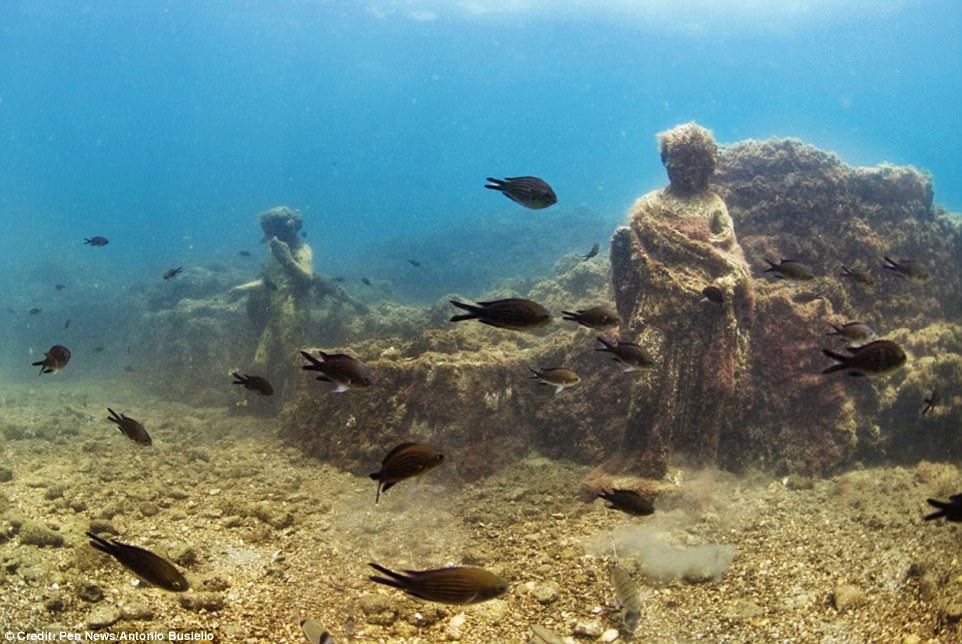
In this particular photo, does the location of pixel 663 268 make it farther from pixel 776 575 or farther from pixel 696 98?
pixel 696 98

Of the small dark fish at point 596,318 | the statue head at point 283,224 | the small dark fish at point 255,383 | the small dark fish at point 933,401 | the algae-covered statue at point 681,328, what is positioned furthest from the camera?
the statue head at point 283,224

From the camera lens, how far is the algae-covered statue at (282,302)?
1262 centimetres

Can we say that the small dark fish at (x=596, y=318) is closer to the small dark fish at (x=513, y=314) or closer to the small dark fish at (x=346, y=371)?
the small dark fish at (x=513, y=314)

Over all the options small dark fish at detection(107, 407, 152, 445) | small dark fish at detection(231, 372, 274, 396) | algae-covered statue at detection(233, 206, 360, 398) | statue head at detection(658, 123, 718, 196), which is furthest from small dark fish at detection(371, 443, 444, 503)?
algae-covered statue at detection(233, 206, 360, 398)

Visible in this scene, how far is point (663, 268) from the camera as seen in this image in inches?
314

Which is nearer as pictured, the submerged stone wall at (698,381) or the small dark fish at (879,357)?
the small dark fish at (879,357)

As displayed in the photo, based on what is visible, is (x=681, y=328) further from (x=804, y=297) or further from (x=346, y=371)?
(x=346, y=371)

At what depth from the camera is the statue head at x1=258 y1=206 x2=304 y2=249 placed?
655 inches

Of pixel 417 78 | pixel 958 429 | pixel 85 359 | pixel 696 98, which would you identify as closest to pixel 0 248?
pixel 85 359

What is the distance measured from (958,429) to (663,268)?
4862 mm

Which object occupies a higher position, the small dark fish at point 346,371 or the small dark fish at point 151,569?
the small dark fish at point 346,371

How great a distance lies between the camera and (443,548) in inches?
241

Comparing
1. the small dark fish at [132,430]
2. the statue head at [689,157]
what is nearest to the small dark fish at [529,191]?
the small dark fish at [132,430]

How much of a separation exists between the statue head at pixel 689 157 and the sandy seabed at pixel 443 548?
5035mm
